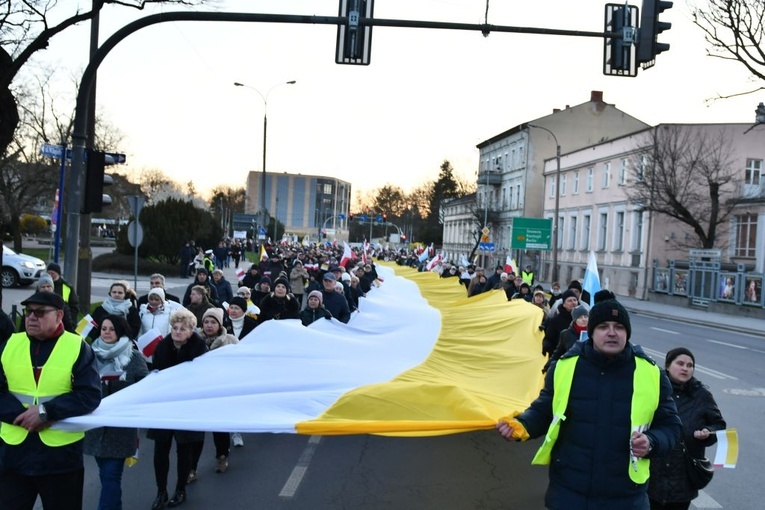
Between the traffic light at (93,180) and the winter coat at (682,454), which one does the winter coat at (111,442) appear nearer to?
the winter coat at (682,454)

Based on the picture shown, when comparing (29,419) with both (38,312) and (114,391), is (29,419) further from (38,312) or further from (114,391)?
(114,391)

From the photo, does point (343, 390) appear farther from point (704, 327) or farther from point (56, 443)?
point (704, 327)

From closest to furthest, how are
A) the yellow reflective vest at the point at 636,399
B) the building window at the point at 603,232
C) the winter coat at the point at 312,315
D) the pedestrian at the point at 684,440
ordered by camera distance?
the yellow reflective vest at the point at 636,399, the pedestrian at the point at 684,440, the winter coat at the point at 312,315, the building window at the point at 603,232

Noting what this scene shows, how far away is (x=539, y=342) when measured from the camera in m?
10.4

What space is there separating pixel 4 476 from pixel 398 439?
533cm

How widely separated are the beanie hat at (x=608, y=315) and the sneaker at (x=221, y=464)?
4681mm

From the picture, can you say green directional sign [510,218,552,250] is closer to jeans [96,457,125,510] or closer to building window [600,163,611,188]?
building window [600,163,611,188]

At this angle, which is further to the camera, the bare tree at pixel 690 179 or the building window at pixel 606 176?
the building window at pixel 606 176

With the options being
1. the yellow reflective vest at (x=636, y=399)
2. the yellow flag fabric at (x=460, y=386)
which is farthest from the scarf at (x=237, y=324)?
the yellow reflective vest at (x=636, y=399)

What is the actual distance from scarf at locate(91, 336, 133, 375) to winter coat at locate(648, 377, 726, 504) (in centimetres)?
445

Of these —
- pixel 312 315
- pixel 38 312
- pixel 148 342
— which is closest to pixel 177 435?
pixel 38 312

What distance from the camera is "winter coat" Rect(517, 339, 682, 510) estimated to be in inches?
157

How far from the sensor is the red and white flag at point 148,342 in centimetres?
862

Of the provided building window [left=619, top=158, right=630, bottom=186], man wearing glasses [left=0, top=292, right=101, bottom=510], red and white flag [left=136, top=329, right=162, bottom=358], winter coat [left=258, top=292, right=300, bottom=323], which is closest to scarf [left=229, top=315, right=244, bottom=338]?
winter coat [left=258, top=292, right=300, bottom=323]
